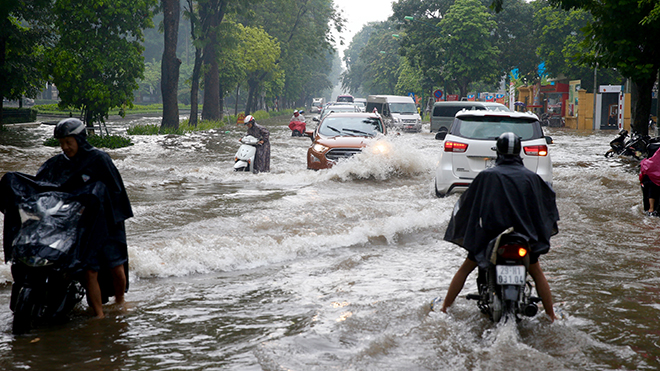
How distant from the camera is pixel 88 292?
5.40m

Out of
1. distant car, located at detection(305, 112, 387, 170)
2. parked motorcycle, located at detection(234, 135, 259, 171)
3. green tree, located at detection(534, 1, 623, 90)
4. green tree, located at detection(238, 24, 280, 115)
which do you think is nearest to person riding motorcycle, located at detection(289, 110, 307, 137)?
green tree, located at detection(238, 24, 280, 115)

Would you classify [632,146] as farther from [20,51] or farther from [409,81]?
[409,81]

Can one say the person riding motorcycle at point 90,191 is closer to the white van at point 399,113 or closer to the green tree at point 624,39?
the green tree at point 624,39

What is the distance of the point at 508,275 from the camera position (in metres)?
4.72

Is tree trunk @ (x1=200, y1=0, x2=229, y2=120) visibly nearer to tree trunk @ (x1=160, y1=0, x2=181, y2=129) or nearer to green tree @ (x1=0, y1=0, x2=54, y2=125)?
tree trunk @ (x1=160, y1=0, x2=181, y2=129)

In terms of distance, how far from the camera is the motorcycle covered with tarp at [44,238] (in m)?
4.86

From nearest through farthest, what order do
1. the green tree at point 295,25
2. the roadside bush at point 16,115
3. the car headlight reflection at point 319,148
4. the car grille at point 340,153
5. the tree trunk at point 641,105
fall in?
the car grille at point 340,153 → the car headlight reflection at point 319,148 → the tree trunk at point 641,105 → the roadside bush at point 16,115 → the green tree at point 295,25

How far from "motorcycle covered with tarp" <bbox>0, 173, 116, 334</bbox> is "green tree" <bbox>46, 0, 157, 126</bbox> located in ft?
63.0

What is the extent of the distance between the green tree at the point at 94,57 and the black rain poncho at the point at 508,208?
810 inches

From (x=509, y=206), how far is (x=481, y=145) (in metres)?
6.65

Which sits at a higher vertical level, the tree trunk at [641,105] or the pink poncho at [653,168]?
the tree trunk at [641,105]

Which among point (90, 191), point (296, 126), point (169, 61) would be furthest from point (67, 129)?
point (296, 126)

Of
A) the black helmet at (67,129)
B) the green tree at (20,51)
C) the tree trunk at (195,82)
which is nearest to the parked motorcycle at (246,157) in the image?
the green tree at (20,51)

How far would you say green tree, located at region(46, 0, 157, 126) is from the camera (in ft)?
76.3
